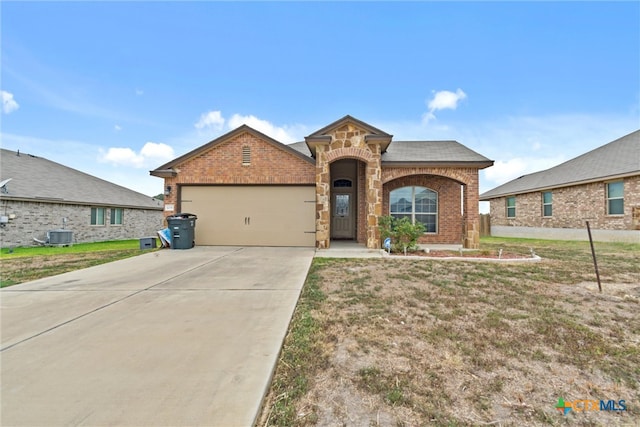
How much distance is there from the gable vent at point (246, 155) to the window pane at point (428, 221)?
740 centimetres

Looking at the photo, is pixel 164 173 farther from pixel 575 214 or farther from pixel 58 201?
pixel 575 214

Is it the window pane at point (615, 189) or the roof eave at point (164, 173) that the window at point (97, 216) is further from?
the window pane at point (615, 189)

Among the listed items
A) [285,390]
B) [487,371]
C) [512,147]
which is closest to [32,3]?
[285,390]

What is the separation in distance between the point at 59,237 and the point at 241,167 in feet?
32.8

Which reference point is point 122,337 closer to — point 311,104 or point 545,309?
point 545,309

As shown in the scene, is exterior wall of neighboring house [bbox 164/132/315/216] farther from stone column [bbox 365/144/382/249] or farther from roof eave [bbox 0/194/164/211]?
roof eave [bbox 0/194/164/211]

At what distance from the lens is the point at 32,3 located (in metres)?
8.20

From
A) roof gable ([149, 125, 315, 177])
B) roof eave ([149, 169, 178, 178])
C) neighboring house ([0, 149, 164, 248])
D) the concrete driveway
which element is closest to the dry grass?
the concrete driveway

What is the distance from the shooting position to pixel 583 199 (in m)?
13.5

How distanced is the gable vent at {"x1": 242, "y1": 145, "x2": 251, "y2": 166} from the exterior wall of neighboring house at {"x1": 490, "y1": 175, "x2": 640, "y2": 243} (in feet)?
54.0

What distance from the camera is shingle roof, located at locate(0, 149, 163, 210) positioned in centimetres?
1267

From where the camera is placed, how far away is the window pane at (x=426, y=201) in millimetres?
11227

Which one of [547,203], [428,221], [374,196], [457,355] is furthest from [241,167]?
[547,203]
